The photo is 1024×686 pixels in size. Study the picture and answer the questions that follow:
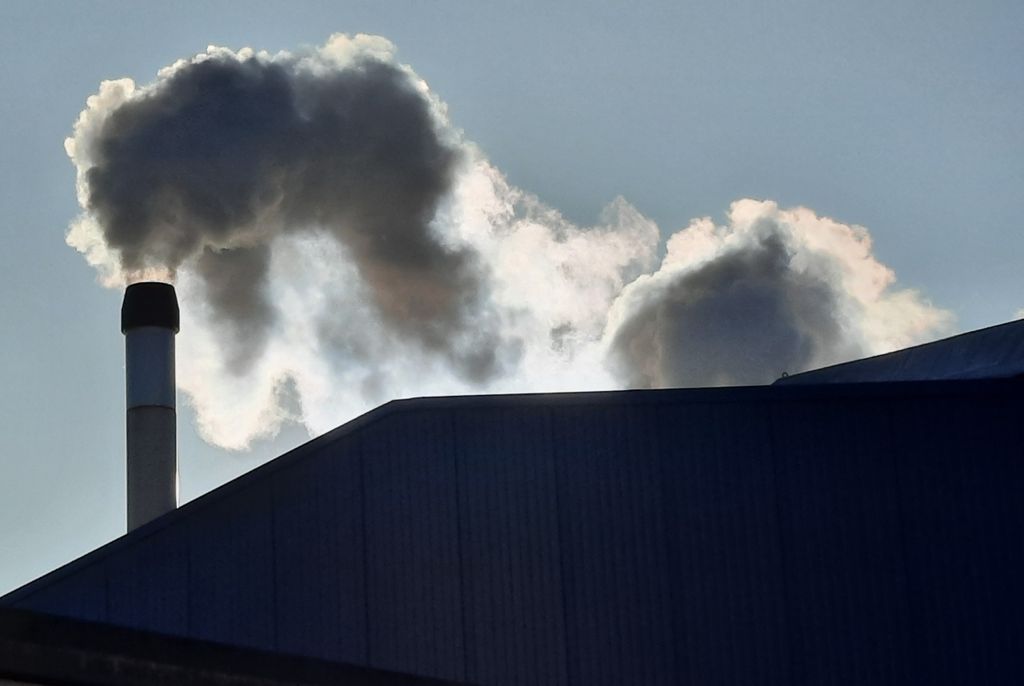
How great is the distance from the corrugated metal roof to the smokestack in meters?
11.9

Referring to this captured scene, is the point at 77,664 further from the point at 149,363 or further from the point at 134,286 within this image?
the point at 134,286

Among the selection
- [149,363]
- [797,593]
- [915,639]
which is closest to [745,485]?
[797,593]

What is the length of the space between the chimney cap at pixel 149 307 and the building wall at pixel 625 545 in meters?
12.3

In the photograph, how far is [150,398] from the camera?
27000 millimetres

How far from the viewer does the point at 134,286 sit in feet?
96.8

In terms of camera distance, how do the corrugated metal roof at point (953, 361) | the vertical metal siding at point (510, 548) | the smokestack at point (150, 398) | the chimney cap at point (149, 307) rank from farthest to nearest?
the chimney cap at point (149, 307), the smokestack at point (150, 398), the corrugated metal roof at point (953, 361), the vertical metal siding at point (510, 548)

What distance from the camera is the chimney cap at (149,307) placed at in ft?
94.8

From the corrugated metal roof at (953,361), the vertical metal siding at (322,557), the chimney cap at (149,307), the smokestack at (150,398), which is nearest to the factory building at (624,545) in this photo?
the vertical metal siding at (322,557)

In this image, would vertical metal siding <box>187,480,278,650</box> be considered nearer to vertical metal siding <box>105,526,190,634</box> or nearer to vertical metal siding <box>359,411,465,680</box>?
vertical metal siding <box>105,526,190,634</box>

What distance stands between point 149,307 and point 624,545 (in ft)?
51.0

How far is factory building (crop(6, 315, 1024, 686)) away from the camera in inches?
647

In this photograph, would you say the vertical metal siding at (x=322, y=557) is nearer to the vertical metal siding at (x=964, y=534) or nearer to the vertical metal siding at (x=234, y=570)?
the vertical metal siding at (x=234, y=570)

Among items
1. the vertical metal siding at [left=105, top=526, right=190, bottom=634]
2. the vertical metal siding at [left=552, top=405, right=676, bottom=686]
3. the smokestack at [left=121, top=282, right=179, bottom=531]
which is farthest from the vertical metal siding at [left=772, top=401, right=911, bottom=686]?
the smokestack at [left=121, top=282, right=179, bottom=531]

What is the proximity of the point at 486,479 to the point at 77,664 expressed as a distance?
35.8 feet
